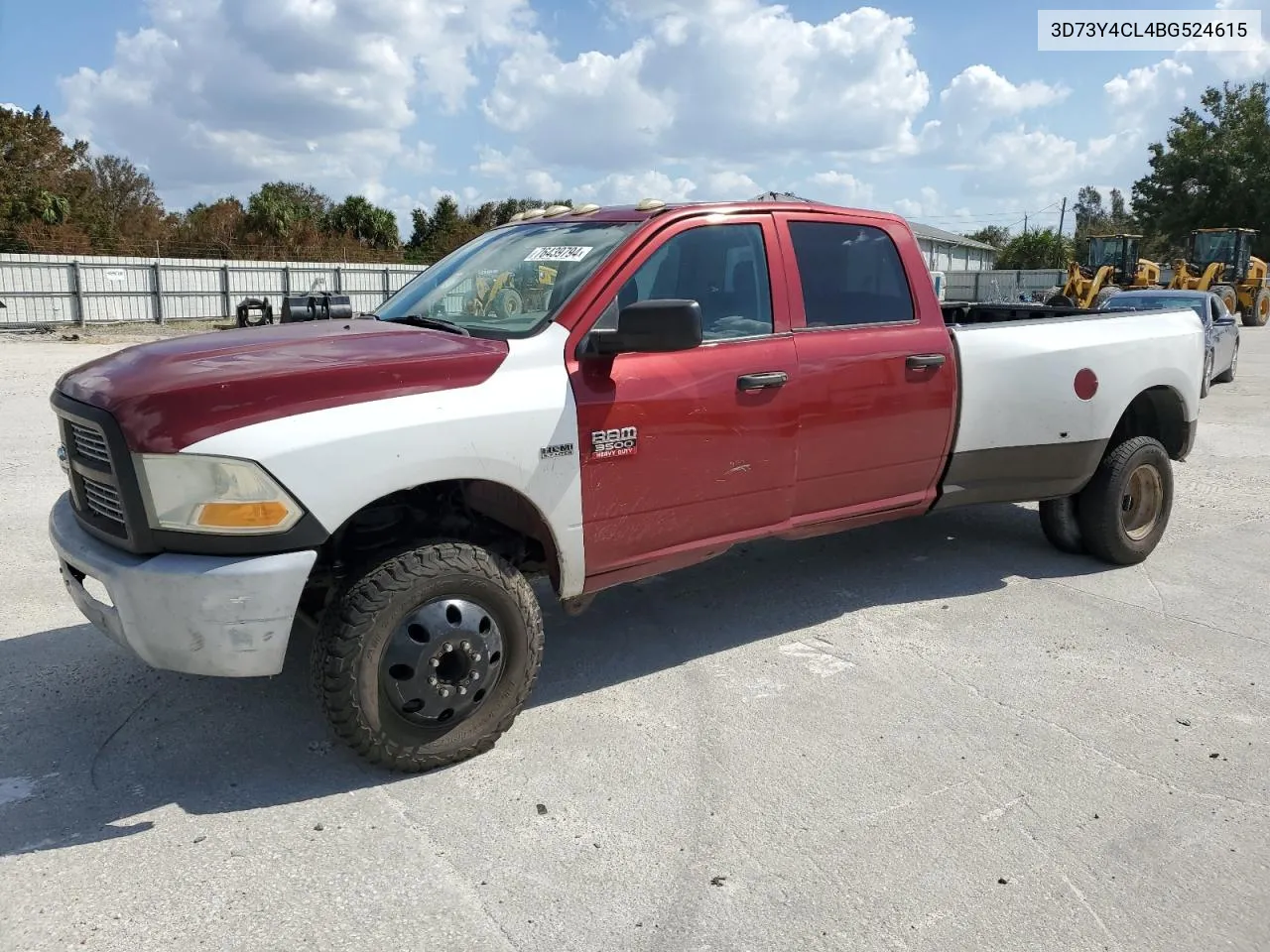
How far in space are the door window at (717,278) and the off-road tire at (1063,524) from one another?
2.57m

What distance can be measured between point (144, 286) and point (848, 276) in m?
27.4

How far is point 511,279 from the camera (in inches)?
166

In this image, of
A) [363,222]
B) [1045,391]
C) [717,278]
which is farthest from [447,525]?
[363,222]

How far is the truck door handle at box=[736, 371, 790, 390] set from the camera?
4133 millimetres

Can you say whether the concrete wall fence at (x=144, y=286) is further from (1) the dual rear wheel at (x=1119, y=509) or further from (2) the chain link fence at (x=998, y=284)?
(2) the chain link fence at (x=998, y=284)

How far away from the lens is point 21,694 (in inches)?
160

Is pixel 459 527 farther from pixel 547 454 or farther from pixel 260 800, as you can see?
pixel 260 800

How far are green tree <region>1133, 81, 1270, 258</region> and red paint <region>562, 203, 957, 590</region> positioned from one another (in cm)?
5525

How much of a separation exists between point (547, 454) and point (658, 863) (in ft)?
4.61

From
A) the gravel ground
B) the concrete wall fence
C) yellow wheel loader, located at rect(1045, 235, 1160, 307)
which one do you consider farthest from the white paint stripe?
yellow wheel loader, located at rect(1045, 235, 1160, 307)

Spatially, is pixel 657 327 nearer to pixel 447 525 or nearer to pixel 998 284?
pixel 447 525

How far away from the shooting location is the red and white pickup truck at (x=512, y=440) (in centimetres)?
309

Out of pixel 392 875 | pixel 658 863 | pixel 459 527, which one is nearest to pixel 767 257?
pixel 459 527

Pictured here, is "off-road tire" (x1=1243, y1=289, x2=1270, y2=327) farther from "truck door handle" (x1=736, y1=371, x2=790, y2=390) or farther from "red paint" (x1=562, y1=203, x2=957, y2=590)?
"truck door handle" (x1=736, y1=371, x2=790, y2=390)
